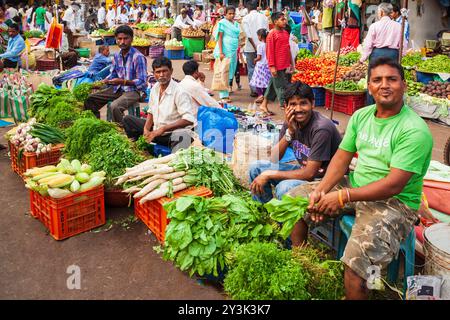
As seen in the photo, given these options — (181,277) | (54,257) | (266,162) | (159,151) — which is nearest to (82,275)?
(54,257)

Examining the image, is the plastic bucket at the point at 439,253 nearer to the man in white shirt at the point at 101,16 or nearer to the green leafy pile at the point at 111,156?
the green leafy pile at the point at 111,156

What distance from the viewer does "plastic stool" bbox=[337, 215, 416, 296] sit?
9.53 ft

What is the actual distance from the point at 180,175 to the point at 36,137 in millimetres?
2148

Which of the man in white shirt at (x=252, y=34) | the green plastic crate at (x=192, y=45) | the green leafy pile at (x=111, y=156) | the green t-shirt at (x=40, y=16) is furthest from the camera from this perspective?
the green t-shirt at (x=40, y=16)

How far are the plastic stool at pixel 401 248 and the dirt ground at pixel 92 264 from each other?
3.22 ft

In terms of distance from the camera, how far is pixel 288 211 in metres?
2.99

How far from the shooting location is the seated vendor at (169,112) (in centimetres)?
521

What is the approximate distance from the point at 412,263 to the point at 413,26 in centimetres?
1164

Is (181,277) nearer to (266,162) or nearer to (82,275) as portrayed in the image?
(82,275)

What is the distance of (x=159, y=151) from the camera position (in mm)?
5391

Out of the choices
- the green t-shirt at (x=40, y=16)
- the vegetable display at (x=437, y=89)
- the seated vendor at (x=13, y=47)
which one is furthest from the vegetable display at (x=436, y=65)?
the green t-shirt at (x=40, y=16)

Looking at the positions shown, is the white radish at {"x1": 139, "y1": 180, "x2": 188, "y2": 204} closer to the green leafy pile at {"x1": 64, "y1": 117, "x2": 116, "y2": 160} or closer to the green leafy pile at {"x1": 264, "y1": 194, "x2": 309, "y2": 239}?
the green leafy pile at {"x1": 264, "y1": 194, "x2": 309, "y2": 239}

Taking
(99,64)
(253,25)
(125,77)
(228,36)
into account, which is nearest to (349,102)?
(228,36)

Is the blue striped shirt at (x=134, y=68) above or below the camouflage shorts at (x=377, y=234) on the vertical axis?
above
